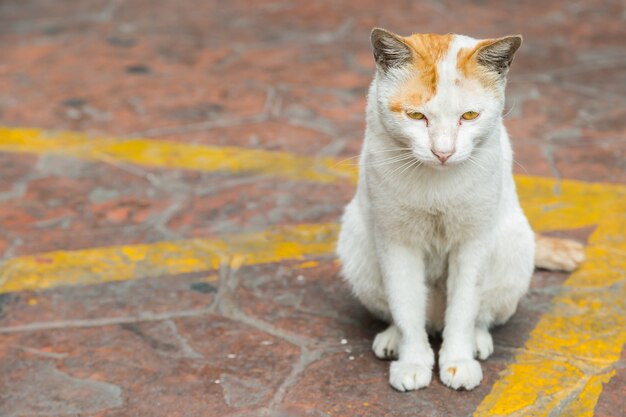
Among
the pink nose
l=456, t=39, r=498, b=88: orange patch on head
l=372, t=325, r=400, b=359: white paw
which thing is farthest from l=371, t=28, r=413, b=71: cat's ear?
l=372, t=325, r=400, b=359: white paw

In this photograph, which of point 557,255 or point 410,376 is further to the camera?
point 557,255

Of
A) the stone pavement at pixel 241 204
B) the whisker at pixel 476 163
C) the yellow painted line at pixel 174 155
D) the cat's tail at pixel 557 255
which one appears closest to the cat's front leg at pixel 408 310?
the stone pavement at pixel 241 204

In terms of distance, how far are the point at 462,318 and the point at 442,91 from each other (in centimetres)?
87

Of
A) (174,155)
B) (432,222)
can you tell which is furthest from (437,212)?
(174,155)

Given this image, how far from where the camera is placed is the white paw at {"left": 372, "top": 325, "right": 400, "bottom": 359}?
3766 mm

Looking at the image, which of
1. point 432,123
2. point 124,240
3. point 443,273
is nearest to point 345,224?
point 443,273

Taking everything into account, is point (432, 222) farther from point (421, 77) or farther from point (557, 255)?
point (557, 255)

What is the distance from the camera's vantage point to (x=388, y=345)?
12.4 feet

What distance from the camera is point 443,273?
3646mm

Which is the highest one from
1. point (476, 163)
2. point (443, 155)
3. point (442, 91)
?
point (442, 91)

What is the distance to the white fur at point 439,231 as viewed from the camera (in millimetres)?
3189

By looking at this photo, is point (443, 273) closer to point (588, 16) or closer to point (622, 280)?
point (622, 280)

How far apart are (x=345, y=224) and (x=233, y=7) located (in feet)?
17.0

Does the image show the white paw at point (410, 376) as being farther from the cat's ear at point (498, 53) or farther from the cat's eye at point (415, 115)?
the cat's ear at point (498, 53)
